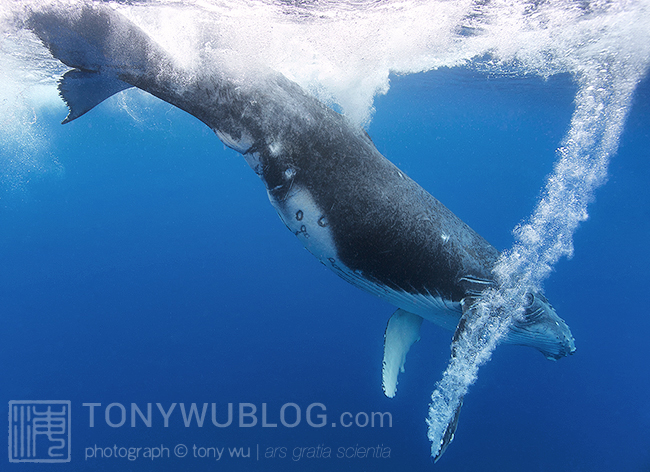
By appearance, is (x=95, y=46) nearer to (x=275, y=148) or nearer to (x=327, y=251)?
(x=275, y=148)

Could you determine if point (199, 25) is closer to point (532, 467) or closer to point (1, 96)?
point (1, 96)

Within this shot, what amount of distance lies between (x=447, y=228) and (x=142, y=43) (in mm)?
3882

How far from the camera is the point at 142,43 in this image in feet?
11.3

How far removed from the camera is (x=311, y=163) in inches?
147

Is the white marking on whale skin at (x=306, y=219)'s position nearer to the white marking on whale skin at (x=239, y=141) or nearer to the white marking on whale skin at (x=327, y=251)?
the white marking on whale skin at (x=327, y=251)

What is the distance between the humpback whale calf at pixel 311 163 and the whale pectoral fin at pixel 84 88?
0.01 m

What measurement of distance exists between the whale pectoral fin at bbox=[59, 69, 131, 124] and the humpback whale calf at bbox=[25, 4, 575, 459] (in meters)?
0.01

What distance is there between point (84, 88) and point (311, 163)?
2545 millimetres

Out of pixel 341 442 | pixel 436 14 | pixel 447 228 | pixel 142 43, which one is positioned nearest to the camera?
pixel 142 43

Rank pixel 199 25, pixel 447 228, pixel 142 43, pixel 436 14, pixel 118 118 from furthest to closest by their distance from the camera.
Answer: pixel 118 118 → pixel 436 14 → pixel 199 25 → pixel 447 228 → pixel 142 43

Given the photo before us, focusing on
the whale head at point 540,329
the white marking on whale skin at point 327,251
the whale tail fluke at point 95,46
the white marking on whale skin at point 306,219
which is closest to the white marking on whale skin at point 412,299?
the white marking on whale skin at point 327,251

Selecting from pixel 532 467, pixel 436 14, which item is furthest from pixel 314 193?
pixel 532 467

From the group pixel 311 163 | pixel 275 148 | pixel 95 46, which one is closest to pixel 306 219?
pixel 311 163

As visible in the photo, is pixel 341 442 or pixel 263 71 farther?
pixel 341 442
